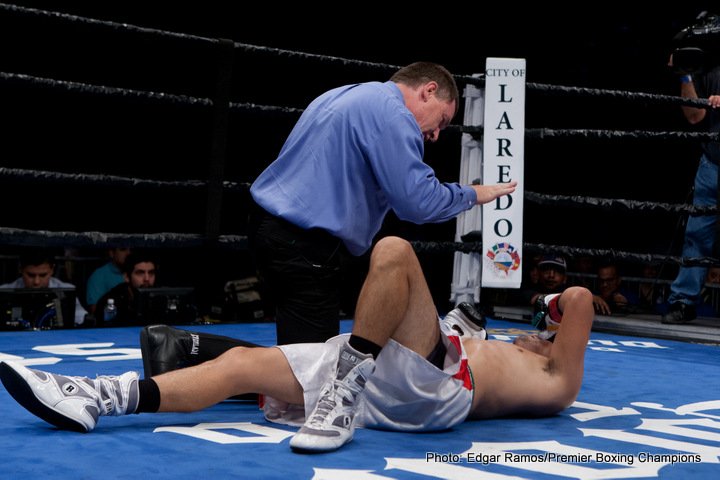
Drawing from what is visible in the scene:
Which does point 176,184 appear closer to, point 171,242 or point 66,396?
point 171,242

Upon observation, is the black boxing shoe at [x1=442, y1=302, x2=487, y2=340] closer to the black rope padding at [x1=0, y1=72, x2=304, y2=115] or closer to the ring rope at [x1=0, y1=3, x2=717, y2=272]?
the ring rope at [x1=0, y1=3, x2=717, y2=272]

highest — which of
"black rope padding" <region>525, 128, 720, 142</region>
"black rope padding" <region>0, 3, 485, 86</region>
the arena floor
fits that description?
"black rope padding" <region>0, 3, 485, 86</region>

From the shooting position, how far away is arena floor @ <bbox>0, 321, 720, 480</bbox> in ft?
4.68

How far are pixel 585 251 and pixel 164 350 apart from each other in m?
2.18

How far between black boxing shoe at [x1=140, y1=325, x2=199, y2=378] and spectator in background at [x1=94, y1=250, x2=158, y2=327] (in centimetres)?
170

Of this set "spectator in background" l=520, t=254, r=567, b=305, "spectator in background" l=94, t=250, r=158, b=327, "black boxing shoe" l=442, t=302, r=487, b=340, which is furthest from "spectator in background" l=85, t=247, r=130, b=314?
"black boxing shoe" l=442, t=302, r=487, b=340

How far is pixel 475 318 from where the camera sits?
7.14 feet

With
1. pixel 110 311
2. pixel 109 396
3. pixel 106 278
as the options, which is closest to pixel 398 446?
pixel 109 396

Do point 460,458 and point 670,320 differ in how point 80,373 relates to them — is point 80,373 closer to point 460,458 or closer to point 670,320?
point 460,458

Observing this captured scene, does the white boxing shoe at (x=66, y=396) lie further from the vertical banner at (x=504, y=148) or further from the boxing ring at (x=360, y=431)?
the vertical banner at (x=504, y=148)

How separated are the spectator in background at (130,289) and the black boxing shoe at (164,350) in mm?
1705

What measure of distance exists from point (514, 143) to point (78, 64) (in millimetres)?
2404

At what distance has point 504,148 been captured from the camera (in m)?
3.71

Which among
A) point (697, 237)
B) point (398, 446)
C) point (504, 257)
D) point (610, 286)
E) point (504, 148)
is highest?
point (504, 148)
